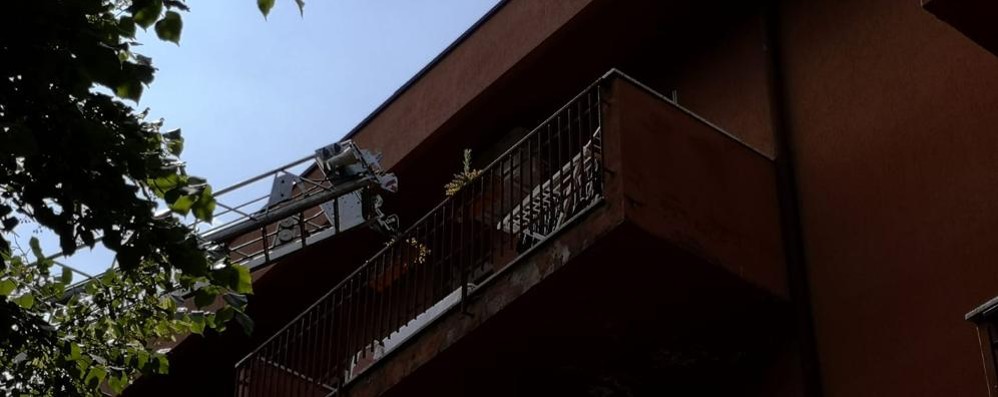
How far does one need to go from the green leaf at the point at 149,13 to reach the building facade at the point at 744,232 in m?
3.11

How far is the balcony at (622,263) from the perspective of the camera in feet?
32.4

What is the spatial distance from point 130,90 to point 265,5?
879 mm

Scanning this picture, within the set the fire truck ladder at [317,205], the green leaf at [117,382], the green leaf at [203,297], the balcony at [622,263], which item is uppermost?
the fire truck ladder at [317,205]

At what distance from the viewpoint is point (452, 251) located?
11.5 m

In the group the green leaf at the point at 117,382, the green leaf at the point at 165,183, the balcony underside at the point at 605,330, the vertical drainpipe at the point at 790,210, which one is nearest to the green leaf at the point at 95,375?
the green leaf at the point at 117,382

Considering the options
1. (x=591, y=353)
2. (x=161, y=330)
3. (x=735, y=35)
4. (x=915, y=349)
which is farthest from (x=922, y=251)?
(x=161, y=330)

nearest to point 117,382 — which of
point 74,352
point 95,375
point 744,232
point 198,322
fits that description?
point 95,375

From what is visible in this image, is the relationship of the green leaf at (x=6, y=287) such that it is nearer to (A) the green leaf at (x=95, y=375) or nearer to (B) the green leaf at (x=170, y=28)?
(A) the green leaf at (x=95, y=375)

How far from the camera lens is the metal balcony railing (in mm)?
10945

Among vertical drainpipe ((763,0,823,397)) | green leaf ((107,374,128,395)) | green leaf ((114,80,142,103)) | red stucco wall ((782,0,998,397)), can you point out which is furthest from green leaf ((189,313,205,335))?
red stucco wall ((782,0,998,397))

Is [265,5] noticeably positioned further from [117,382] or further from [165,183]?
[117,382]

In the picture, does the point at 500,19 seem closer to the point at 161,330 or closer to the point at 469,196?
the point at 469,196

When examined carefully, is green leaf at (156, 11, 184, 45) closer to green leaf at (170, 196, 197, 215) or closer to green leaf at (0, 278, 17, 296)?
green leaf at (170, 196, 197, 215)

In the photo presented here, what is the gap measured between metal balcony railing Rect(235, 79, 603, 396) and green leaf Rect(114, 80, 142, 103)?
3159 millimetres
